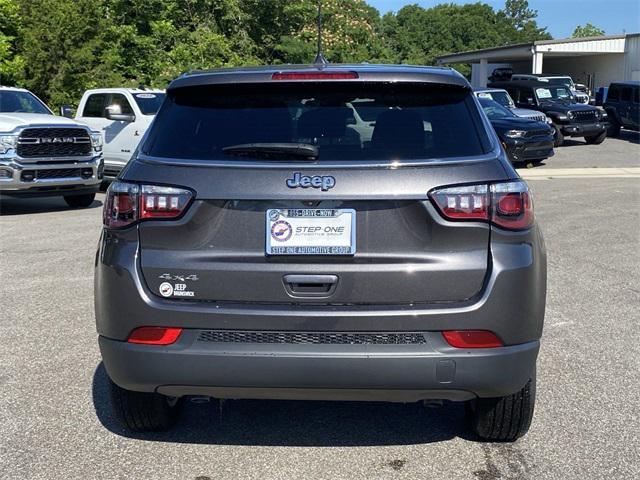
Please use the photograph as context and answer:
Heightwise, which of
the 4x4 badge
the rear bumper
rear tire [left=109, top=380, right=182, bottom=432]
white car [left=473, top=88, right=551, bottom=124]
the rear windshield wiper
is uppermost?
the rear windshield wiper

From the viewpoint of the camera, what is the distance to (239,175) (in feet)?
10.7

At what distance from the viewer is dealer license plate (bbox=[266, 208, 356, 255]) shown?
321 cm

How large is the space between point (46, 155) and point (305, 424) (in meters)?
9.47

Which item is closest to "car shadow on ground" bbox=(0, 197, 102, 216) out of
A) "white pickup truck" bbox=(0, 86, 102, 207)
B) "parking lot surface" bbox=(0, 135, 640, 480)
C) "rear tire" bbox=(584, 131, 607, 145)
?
"white pickup truck" bbox=(0, 86, 102, 207)

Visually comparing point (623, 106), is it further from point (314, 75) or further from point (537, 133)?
point (314, 75)

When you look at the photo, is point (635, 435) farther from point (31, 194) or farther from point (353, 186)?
point (31, 194)

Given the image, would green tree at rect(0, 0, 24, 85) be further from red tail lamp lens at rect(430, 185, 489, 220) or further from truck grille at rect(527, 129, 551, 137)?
red tail lamp lens at rect(430, 185, 489, 220)

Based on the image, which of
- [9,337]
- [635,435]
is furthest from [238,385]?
[9,337]

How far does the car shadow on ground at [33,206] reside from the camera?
13055 mm

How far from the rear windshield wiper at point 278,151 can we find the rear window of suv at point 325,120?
0.02m

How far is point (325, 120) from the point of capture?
3467mm

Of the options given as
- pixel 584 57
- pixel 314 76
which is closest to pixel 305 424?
pixel 314 76

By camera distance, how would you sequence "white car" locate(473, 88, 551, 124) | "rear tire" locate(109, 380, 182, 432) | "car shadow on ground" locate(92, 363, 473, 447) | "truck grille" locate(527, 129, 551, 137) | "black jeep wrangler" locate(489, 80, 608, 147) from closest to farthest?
"rear tire" locate(109, 380, 182, 432)
"car shadow on ground" locate(92, 363, 473, 447)
"truck grille" locate(527, 129, 551, 137)
"white car" locate(473, 88, 551, 124)
"black jeep wrangler" locate(489, 80, 608, 147)

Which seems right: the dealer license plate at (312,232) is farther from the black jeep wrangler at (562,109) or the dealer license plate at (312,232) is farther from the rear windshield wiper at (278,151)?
the black jeep wrangler at (562,109)
